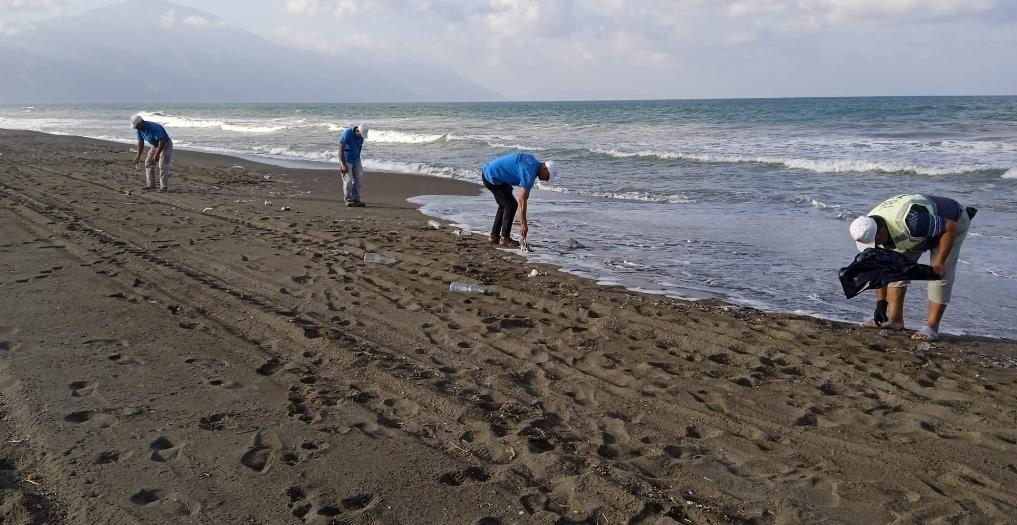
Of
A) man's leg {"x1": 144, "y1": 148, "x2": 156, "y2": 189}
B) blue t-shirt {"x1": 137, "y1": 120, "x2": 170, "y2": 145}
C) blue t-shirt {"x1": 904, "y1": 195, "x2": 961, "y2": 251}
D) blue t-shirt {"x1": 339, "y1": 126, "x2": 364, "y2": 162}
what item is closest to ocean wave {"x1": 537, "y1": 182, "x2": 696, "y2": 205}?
blue t-shirt {"x1": 339, "y1": 126, "x2": 364, "y2": 162}

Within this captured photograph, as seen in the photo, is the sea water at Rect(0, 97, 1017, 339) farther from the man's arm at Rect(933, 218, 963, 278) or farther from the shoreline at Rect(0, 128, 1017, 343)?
A: the man's arm at Rect(933, 218, 963, 278)

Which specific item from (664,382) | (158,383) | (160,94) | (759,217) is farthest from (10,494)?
(160,94)

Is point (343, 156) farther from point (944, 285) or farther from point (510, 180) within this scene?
point (944, 285)

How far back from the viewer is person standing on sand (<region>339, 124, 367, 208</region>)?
11.2m

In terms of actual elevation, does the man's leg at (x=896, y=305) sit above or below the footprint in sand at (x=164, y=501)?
above

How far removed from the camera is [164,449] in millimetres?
3361

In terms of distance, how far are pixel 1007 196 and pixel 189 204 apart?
48.1 feet

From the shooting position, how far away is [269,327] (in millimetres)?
5234

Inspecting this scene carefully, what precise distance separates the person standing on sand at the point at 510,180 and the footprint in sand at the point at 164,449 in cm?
524

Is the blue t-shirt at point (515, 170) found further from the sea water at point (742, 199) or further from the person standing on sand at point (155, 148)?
the person standing on sand at point (155, 148)

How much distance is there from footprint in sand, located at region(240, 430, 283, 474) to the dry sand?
0.5 inches

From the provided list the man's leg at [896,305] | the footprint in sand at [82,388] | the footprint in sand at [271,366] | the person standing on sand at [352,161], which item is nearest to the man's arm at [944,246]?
the man's leg at [896,305]

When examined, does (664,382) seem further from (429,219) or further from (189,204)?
(189,204)

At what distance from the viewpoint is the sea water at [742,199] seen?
23.6 ft
